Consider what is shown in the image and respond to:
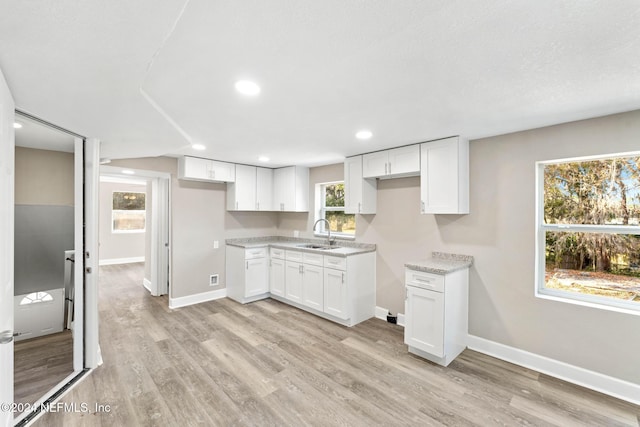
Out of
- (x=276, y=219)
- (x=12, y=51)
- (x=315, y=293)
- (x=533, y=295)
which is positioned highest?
(x=12, y=51)

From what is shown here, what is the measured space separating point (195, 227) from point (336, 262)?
7.84 feet

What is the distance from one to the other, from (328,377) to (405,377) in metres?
0.69

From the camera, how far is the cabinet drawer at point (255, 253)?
4.50 m

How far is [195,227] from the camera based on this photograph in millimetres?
4512

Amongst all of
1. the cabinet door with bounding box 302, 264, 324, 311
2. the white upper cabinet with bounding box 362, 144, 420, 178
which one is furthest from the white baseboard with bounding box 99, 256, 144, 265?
the white upper cabinet with bounding box 362, 144, 420, 178

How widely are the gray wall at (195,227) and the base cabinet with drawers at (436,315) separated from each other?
3.23m

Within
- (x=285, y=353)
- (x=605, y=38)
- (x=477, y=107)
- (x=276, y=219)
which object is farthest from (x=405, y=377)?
(x=276, y=219)

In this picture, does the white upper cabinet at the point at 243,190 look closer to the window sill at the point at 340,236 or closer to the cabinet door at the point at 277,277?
the cabinet door at the point at 277,277

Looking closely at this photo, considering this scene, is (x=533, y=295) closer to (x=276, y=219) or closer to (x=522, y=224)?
(x=522, y=224)

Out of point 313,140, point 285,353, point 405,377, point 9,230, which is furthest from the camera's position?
point 313,140

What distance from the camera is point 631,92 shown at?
6.26 feet

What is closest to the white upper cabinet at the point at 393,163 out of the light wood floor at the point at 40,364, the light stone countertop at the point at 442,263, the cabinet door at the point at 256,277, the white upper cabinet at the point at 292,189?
the light stone countertop at the point at 442,263

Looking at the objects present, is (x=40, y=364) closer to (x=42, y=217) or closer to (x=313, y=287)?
(x=42, y=217)

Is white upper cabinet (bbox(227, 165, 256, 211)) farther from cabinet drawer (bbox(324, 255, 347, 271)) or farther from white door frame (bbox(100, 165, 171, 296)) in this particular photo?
cabinet drawer (bbox(324, 255, 347, 271))
